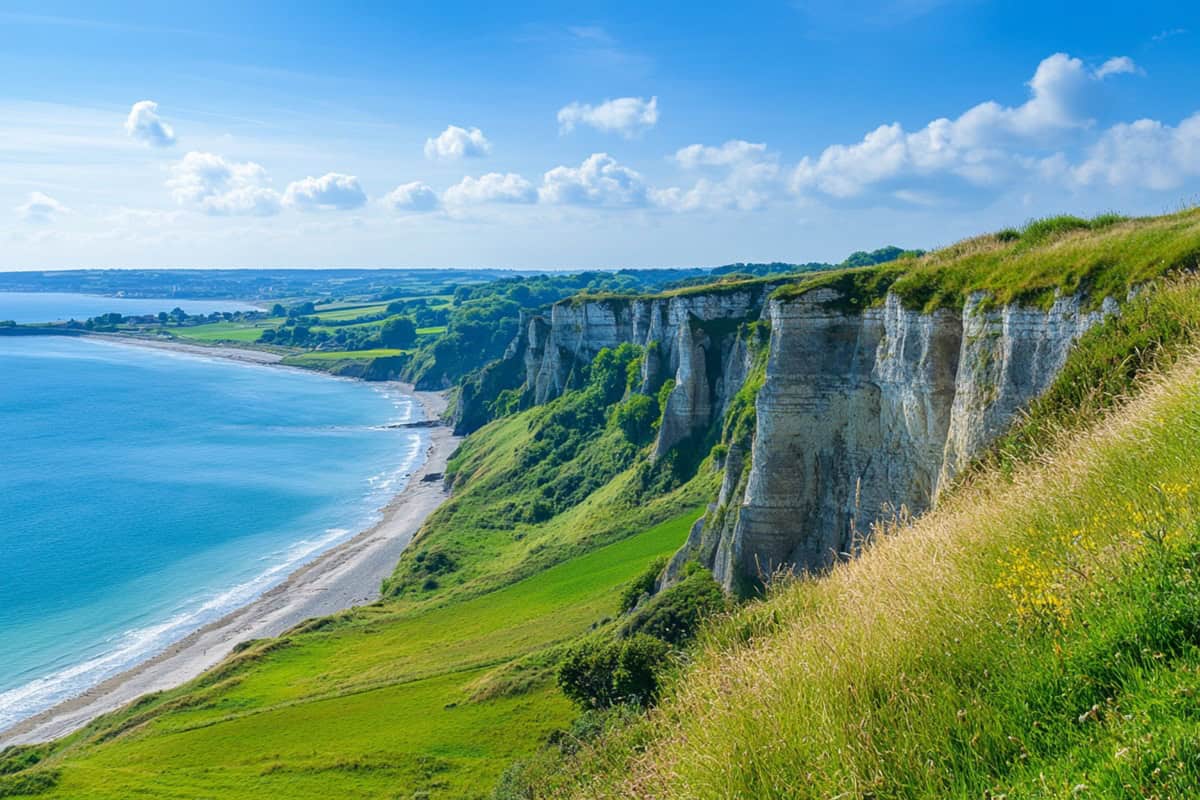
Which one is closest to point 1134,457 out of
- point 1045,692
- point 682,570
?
point 1045,692

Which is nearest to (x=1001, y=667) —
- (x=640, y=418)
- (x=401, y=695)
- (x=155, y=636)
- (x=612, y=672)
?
(x=612, y=672)

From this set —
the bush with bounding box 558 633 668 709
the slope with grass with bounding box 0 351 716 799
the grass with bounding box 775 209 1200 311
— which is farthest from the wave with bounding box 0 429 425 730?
the grass with bounding box 775 209 1200 311

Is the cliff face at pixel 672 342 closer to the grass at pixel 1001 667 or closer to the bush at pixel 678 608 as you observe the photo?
the bush at pixel 678 608

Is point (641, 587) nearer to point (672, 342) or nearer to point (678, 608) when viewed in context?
point (678, 608)

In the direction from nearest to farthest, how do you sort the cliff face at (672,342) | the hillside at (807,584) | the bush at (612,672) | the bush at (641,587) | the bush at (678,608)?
the hillside at (807,584) → the bush at (612,672) → the bush at (678,608) → the bush at (641,587) → the cliff face at (672,342)

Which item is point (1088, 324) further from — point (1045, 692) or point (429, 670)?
point (429, 670)

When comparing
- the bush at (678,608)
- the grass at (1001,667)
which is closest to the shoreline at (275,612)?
the bush at (678,608)
